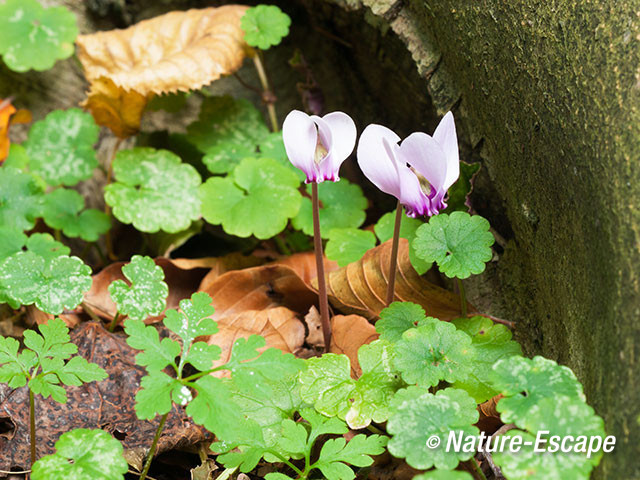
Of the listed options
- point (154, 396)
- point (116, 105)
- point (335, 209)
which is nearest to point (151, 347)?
point (154, 396)

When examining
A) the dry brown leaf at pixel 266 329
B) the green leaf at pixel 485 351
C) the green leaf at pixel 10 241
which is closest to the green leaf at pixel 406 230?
the green leaf at pixel 485 351

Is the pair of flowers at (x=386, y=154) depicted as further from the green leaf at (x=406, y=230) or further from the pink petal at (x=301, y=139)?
the green leaf at (x=406, y=230)

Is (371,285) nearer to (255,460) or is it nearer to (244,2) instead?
(255,460)

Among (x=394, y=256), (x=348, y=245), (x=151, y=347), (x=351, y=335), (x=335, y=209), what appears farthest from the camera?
(x=335, y=209)

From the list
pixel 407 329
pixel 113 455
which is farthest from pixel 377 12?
pixel 113 455

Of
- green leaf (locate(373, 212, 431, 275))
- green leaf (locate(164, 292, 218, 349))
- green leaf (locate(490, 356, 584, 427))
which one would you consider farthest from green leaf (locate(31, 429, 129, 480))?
green leaf (locate(373, 212, 431, 275))

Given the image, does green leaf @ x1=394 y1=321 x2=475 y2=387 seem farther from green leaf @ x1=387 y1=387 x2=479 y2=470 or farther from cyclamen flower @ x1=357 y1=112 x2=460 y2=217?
cyclamen flower @ x1=357 y1=112 x2=460 y2=217

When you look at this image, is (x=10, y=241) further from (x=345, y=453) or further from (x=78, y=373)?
(x=345, y=453)
